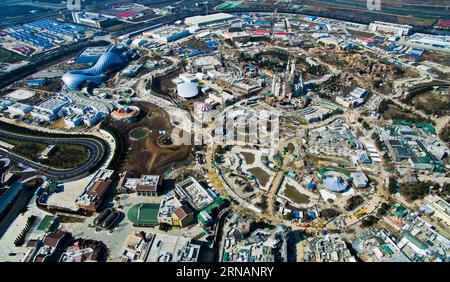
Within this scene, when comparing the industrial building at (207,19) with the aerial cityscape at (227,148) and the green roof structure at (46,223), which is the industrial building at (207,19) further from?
the green roof structure at (46,223)

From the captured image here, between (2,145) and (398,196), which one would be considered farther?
(2,145)

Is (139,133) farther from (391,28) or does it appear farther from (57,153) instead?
(391,28)

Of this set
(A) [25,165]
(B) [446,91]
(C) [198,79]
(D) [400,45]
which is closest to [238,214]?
(A) [25,165]

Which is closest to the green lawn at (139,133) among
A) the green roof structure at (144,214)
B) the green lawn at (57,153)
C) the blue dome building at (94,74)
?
the green lawn at (57,153)

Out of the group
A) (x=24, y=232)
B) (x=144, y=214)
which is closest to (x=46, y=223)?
(x=24, y=232)
